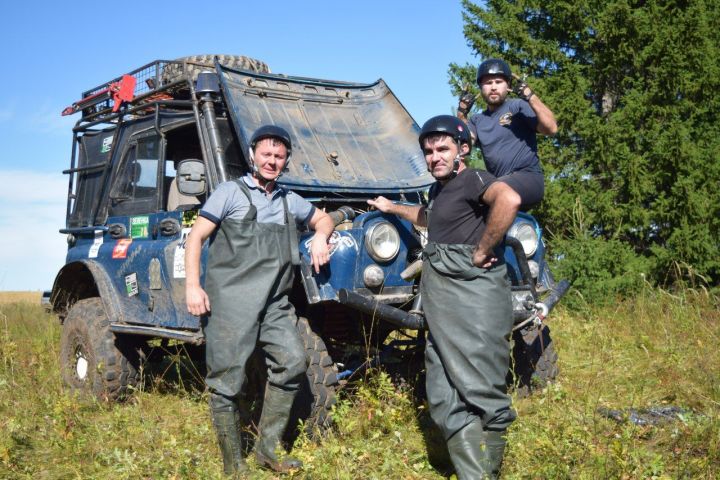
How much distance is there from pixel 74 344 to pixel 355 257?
2.97 metres

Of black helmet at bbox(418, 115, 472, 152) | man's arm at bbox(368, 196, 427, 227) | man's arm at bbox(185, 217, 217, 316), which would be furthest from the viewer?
man's arm at bbox(368, 196, 427, 227)

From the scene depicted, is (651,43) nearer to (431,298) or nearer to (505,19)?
(505,19)

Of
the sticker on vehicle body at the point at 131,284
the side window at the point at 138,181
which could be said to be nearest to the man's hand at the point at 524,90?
the side window at the point at 138,181

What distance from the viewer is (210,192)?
5.00 metres

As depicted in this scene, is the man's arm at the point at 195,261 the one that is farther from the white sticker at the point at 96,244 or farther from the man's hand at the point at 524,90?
the white sticker at the point at 96,244

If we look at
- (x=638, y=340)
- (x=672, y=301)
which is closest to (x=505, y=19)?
(x=672, y=301)

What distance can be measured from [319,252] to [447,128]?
1015 mm

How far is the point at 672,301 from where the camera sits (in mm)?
7969

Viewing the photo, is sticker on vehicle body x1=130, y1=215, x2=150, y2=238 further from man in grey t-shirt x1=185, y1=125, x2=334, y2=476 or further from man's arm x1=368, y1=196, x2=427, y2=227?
man's arm x1=368, y1=196, x2=427, y2=227

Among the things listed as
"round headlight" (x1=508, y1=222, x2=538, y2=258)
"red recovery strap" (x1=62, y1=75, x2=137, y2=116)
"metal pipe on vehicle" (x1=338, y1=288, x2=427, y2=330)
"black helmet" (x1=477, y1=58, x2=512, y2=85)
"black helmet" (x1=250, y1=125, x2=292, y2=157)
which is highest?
"red recovery strap" (x1=62, y1=75, x2=137, y2=116)

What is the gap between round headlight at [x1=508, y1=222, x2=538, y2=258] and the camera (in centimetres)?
493

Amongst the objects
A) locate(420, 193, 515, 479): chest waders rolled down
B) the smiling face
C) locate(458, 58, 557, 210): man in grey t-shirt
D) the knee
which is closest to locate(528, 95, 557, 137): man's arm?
locate(458, 58, 557, 210): man in grey t-shirt

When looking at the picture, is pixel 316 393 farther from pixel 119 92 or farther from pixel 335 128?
pixel 119 92

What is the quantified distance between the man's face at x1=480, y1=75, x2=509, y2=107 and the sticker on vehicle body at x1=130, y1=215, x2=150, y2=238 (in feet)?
8.83
